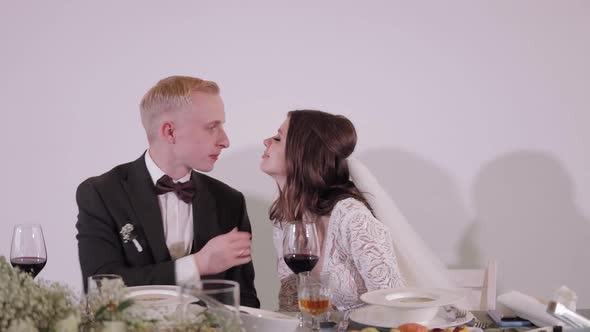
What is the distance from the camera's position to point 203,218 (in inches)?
138

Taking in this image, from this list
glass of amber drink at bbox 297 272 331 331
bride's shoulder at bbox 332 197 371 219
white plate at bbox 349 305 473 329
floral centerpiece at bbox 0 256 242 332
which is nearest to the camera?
floral centerpiece at bbox 0 256 242 332

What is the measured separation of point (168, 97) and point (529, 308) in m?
1.81

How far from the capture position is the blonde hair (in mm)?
3508

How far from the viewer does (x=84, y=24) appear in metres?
4.30

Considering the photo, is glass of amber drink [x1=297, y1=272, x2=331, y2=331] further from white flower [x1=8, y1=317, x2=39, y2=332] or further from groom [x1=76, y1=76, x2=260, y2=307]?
groom [x1=76, y1=76, x2=260, y2=307]

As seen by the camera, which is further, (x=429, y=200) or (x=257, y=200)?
(x=429, y=200)

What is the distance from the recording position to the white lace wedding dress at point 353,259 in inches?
123

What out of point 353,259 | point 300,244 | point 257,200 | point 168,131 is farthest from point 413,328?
point 257,200

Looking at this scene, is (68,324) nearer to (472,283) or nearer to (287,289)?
(287,289)

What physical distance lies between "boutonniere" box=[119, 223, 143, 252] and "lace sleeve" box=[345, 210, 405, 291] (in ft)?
2.82

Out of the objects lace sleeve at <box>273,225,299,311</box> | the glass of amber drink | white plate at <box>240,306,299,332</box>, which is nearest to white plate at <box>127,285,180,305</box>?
white plate at <box>240,306,299,332</box>

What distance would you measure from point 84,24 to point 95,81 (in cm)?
31

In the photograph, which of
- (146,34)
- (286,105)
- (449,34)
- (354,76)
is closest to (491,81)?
(449,34)

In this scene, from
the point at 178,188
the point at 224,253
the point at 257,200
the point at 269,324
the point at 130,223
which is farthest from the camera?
the point at 257,200
